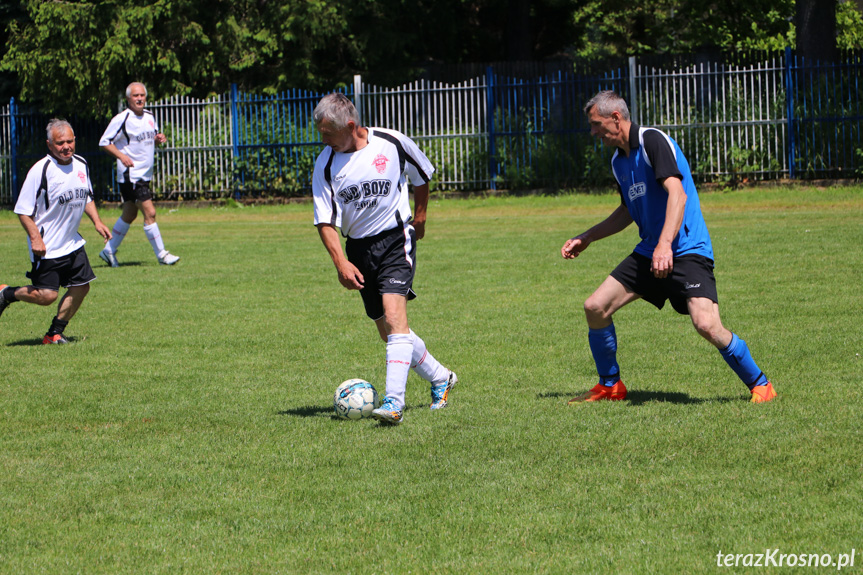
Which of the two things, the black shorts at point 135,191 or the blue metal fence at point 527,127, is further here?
the blue metal fence at point 527,127

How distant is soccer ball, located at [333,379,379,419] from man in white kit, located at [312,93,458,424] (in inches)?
9.2

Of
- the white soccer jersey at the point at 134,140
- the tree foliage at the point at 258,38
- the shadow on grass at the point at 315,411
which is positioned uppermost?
the tree foliage at the point at 258,38

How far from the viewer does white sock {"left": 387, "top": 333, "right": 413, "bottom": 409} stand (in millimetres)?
6289

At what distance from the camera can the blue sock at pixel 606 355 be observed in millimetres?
6727

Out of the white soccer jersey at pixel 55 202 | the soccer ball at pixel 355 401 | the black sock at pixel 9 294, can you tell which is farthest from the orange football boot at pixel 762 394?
the black sock at pixel 9 294

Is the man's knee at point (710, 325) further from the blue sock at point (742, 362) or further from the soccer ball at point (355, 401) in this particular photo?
the soccer ball at point (355, 401)

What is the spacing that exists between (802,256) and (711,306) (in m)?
7.40

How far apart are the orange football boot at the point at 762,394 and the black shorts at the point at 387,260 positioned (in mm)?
2206

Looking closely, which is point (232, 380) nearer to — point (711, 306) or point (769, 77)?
point (711, 306)

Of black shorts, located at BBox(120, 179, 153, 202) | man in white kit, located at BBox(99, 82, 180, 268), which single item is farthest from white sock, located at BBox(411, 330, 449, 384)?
black shorts, located at BBox(120, 179, 153, 202)

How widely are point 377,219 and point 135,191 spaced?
31.6 ft

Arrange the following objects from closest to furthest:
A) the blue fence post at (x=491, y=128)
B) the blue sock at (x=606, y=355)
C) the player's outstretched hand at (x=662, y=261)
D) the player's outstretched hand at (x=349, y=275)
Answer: the player's outstretched hand at (x=662, y=261)
the player's outstretched hand at (x=349, y=275)
the blue sock at (x=606, y=355)
the blue fence post at (x=491, y=128)

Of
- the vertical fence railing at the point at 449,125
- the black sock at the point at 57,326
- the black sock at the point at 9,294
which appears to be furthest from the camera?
the vertical fence railing at the point at 449,125

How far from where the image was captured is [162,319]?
34.8 ft
